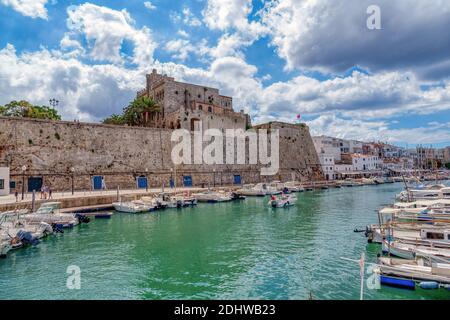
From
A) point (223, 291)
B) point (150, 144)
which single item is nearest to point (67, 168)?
point (150, 144)

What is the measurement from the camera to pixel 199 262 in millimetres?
10953

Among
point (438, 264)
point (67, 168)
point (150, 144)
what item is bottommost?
point (438, 264)

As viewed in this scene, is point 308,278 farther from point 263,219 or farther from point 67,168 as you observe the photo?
point 67,168

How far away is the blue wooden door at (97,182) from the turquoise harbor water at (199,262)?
1234 centimetres

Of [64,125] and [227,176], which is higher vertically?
[64,125]

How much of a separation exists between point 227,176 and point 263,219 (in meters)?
22.3

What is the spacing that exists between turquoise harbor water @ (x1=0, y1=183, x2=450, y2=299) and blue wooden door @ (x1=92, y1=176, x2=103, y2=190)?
1234cm

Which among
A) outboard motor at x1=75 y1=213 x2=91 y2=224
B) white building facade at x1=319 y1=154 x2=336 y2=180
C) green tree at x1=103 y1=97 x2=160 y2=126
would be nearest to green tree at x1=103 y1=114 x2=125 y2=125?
green tree at x1=103 y1=97 x2=160 y2=126

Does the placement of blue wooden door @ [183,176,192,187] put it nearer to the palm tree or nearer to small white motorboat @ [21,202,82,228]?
the palm tree

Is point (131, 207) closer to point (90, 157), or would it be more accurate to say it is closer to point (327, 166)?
point (90, 157)

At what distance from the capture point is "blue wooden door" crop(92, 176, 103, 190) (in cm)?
2986

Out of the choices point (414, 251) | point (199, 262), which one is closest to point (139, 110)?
point (199, 262)

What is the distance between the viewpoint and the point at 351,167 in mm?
69875

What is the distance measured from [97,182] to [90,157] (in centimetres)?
270
